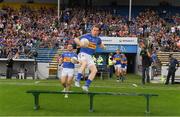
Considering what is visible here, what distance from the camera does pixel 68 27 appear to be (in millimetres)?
48531

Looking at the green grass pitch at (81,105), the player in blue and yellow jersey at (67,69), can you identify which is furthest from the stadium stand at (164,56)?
the player in blue and yellow jersey at (67,69)

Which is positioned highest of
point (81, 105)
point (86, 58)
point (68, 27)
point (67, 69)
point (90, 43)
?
point (68, 27)

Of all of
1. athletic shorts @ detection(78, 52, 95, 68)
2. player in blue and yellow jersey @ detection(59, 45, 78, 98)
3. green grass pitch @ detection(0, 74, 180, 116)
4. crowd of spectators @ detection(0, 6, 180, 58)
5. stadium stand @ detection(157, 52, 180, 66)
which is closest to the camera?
green grass pitch @ detection(0, 74, 180, 116)

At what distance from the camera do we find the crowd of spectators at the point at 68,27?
148 ft

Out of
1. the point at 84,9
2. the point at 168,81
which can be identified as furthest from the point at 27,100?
the point at 84,9

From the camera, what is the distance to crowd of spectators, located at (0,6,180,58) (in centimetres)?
4497

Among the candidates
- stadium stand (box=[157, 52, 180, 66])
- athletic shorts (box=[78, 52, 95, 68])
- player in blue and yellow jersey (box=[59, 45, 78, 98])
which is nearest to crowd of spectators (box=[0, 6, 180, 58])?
stadium stand (box=[157, 52, 180, 66])

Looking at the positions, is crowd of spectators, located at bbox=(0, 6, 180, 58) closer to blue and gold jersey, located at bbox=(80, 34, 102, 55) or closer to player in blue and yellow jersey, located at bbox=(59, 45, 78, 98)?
player in blue and yellow jersey, located at bbox=(59, 45, 78, 98)

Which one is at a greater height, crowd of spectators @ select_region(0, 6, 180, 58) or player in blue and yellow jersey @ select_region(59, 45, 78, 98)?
crowd of spectators @ select_region(0, 6, 180, 58)

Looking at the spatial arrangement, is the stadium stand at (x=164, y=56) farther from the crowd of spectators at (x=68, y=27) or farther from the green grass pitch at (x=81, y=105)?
the green grass pitch at (x=81, y=105)

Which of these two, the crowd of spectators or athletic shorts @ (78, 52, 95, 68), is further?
the crowd of spectators

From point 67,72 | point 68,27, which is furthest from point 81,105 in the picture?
point 68,27

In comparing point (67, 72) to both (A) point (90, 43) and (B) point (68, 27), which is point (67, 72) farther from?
(B) point (68, 27)

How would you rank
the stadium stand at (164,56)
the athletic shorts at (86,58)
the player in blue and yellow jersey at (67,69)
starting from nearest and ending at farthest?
the athletic shorts at (86,58) < the player in blue and yellow jersey at (67,69) < the stadium stand at (164,56)
